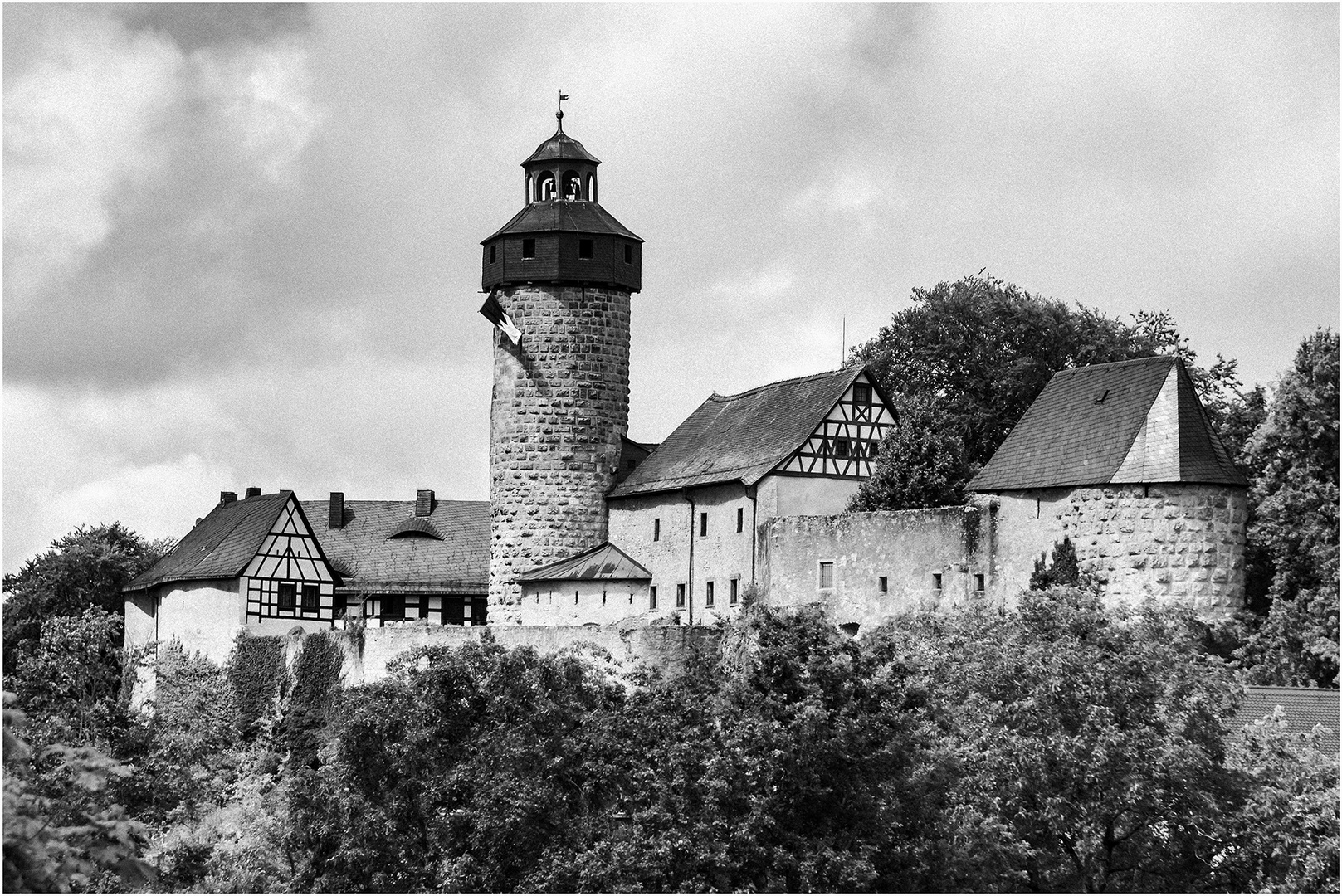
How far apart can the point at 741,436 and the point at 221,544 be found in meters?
15.7

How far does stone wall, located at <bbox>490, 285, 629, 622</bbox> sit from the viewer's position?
167 ft

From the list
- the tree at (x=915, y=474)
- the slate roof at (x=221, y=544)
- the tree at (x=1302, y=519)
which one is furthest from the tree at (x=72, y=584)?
the tree at (x=1302, y=519)

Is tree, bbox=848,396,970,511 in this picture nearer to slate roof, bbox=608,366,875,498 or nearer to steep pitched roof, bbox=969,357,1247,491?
slate roof, bbox=608,366,875,498

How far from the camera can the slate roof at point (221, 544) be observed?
56688 mm

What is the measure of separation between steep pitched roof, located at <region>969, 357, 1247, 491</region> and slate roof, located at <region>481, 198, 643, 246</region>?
12.8 metres

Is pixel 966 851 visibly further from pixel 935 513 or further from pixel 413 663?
pixel 935 513

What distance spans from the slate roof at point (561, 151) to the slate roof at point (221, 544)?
11.8 m

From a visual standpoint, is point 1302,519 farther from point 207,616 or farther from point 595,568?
point 207,616

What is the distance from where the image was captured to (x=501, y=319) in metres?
51.0

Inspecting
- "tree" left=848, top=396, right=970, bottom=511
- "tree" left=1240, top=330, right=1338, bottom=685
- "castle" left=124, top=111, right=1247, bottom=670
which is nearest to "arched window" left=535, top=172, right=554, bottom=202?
"castle" left=124, top=111, right=1247, bottom=670

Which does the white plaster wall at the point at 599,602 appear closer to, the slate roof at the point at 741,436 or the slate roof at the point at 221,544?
the slate roof at the point at 741,436

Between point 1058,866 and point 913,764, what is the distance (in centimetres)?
261

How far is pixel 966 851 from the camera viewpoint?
27438 mm

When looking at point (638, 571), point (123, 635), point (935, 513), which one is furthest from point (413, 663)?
point (123, 635)
